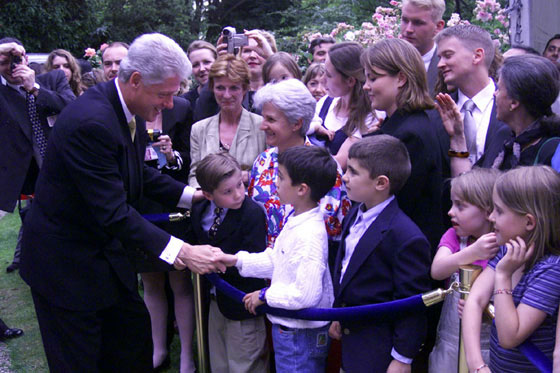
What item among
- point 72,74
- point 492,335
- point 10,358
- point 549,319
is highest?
point 549,319

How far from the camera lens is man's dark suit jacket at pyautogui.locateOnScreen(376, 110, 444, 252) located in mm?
3096

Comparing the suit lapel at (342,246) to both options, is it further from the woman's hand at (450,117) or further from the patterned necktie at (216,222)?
the patterned necktie at (216,222)

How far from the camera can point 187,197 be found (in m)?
A: 3.95

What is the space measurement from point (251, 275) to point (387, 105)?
1222mm

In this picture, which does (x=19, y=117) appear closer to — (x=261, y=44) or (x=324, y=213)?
(x=261, y=44)

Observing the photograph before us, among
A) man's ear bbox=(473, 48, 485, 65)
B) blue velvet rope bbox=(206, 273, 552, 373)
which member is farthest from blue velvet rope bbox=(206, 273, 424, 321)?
man's ear bbox=(473, 48, 485, 65)

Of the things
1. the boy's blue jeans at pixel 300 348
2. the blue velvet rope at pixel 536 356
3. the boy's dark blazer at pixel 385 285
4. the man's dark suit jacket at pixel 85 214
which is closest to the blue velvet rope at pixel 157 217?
the man's dark suit jacket at pixel 85 214

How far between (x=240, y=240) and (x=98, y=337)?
99 cm

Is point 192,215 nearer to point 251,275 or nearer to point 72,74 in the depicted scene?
point 251,275

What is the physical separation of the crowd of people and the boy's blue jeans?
11 millimetres

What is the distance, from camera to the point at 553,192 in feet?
7.45

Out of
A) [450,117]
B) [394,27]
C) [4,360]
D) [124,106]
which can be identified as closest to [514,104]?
[450,117]

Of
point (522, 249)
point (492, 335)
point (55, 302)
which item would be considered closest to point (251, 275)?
point (55, 302)

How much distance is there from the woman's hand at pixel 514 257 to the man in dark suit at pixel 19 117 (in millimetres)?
4300
